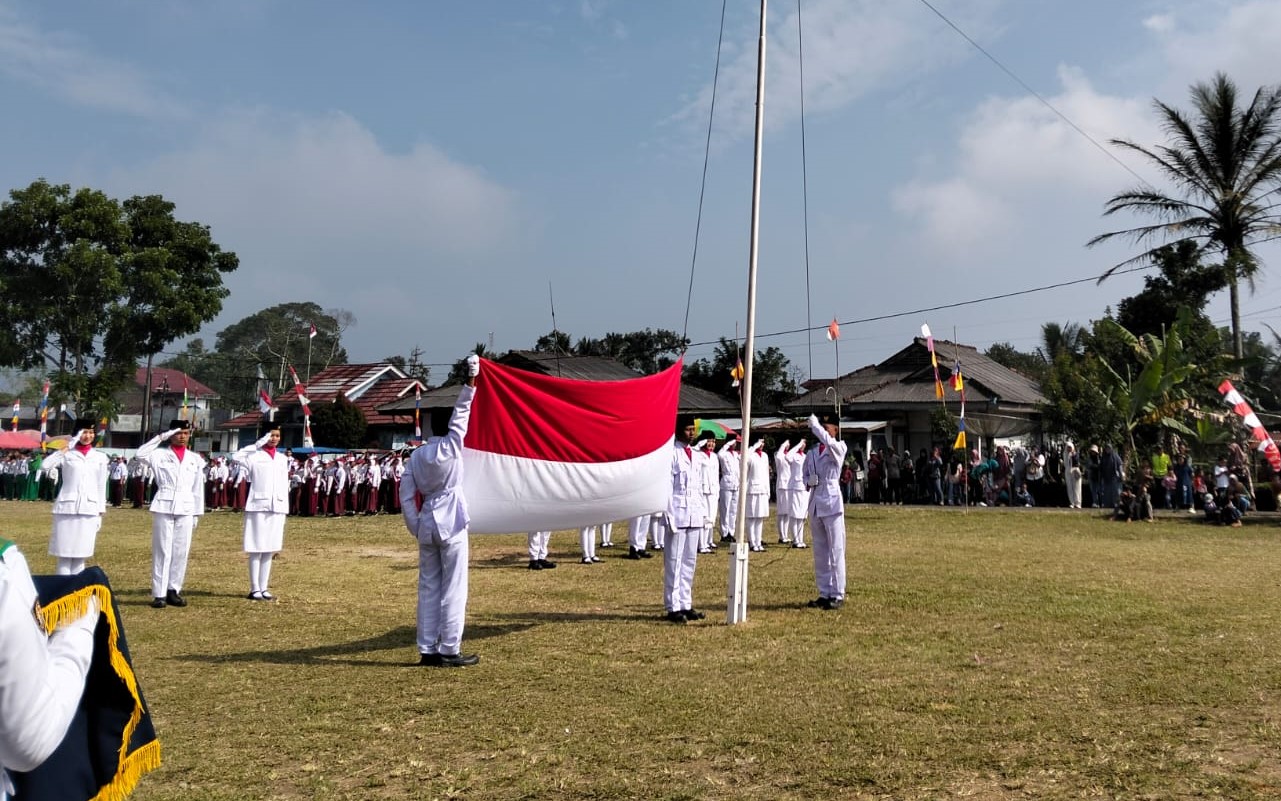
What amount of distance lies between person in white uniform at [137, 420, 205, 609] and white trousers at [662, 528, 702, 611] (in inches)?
222

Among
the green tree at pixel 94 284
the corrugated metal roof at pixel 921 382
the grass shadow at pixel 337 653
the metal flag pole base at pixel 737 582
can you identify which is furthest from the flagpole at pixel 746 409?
the green tree at pixel 94 284

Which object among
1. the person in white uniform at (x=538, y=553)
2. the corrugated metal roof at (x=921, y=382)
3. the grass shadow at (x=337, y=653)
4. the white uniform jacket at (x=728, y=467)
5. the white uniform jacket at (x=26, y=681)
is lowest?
the grass shadow at (x=337, y=653)

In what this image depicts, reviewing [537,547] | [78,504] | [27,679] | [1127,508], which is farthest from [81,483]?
[1127,508]

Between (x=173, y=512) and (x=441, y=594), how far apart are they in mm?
4972

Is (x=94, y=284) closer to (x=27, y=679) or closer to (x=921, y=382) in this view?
(x=921, y=382)

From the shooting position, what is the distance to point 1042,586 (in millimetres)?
11930

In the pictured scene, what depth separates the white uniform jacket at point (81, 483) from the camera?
10758 mm

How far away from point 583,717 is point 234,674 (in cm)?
311

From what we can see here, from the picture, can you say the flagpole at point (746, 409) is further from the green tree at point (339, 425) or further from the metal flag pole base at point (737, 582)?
the green tree at point (339, 425)

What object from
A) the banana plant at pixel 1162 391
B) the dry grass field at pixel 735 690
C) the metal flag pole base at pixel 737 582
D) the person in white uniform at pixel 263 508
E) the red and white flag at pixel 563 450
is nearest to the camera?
the dry grass field at pixel 735 690

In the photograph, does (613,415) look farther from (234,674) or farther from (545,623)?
(234,674)

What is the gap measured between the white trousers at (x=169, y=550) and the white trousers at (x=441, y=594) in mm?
4724

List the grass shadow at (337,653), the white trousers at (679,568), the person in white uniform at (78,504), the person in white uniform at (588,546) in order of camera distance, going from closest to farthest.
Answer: the grass shadow at (337,653) < the white trousers at (679,568) < the person in white uniform at (78,504) < the person in white uniform at (588,546)

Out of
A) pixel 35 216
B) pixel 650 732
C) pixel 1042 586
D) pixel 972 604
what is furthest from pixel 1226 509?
A: pixel 35 216
